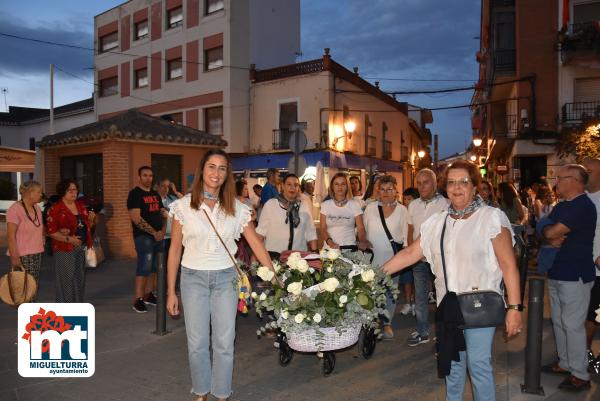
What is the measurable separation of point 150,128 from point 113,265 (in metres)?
3.59

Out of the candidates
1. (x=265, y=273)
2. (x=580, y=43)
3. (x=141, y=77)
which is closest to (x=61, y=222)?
(x=265, y=273)

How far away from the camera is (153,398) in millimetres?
4477

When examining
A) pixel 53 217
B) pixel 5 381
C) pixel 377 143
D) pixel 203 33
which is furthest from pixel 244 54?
pixel 5 381

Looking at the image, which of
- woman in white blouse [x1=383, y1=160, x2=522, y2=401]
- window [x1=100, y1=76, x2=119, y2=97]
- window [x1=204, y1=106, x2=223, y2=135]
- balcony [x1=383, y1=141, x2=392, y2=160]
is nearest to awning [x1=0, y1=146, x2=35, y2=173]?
window [x1=204, y1=106, x2=223, y2=135]

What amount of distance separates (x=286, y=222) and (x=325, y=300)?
255cm

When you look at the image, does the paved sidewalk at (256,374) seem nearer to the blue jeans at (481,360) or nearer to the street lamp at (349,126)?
the blue jeans at (481,360)

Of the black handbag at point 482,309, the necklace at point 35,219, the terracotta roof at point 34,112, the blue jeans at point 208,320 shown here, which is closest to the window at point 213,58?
the terracotta roof at point 34,112

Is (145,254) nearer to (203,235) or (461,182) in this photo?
(203,235)

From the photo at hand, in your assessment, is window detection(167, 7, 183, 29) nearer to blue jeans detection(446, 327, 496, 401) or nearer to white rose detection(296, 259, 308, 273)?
white rose detection(296, 259, 308, 273)

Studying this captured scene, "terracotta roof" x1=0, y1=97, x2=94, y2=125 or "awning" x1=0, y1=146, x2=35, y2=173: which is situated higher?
"terracotta roof" x1=0, y1=97, x2=94, y2=125

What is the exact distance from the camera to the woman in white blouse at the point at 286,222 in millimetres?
6570

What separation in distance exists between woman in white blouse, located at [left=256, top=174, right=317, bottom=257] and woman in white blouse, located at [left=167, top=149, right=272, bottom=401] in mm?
2425

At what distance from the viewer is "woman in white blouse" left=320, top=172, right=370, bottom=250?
21.4ft

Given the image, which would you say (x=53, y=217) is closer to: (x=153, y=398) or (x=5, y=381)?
(x=5, y=381)
